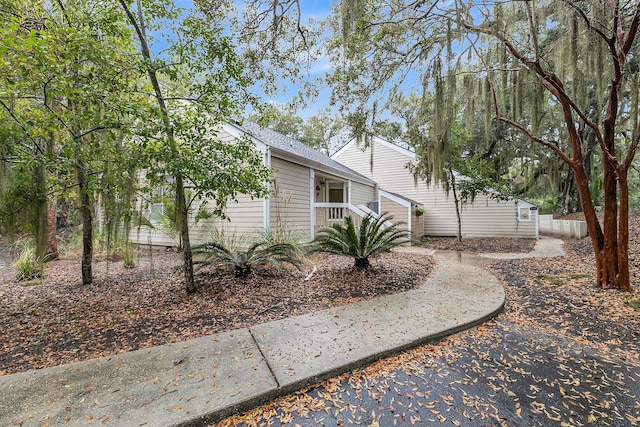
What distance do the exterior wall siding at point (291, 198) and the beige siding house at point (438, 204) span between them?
12.9ft

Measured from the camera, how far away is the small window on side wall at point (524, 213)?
37.3 ft

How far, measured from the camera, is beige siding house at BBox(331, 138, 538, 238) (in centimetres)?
1157

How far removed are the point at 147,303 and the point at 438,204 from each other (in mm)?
12390

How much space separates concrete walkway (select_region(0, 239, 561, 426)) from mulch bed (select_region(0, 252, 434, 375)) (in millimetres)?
319

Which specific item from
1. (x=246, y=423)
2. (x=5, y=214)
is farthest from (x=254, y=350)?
(x=5, y=214)

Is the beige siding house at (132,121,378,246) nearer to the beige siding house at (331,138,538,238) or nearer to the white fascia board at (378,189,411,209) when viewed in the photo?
the white fascia board at (378,189,411,209)

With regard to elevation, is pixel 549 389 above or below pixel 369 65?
below

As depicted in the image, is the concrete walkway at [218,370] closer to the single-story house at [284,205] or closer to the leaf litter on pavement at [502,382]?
the leaf litter on pavement at [502,382]

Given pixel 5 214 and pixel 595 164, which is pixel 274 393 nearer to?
pixel 5 214

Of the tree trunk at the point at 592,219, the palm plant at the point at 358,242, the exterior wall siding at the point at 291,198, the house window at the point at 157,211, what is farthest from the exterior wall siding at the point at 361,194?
the tree trunk at the point at 592,219

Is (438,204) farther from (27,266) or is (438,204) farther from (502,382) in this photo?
(27,266)

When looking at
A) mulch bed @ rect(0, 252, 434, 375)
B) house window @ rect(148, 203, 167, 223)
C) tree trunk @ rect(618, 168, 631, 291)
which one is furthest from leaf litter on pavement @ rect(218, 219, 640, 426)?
house window @ rect(148, 203, 167, 223)

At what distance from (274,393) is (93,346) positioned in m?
1.90

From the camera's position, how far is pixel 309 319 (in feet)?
10.1
